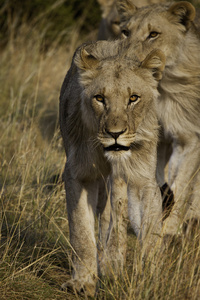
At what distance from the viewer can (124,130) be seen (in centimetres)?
353

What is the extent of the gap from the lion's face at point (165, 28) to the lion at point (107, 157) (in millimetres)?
1224

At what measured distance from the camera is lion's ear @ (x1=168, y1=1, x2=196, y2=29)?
5.36 meters

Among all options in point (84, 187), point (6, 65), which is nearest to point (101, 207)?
point (84, 187)

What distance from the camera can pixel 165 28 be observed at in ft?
17.8

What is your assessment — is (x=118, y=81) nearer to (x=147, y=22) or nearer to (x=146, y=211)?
(x=146, y=211)

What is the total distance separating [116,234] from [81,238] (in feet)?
0.89

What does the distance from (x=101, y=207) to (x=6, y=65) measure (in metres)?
6.01

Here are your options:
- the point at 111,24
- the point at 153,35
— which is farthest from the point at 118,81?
the point at 111,24

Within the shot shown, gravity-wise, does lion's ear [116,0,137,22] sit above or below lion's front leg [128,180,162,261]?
above

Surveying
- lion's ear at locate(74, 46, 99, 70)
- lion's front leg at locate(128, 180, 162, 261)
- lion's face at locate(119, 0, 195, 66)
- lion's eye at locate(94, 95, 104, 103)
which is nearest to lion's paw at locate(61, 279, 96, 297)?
lion's front leg at locate(128, 180, 162, 261)

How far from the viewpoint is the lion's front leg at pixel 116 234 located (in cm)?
375

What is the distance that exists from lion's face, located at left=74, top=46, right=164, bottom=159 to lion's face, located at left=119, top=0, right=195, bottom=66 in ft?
4.66

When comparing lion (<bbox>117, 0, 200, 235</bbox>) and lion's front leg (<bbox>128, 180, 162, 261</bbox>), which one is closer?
lion's front leg (<bbox>128, 180, 162, 261</bbox>)

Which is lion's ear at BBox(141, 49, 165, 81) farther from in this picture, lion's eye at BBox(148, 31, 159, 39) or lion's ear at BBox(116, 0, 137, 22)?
lion's ear at BBox(116, 0, 137, 22)
